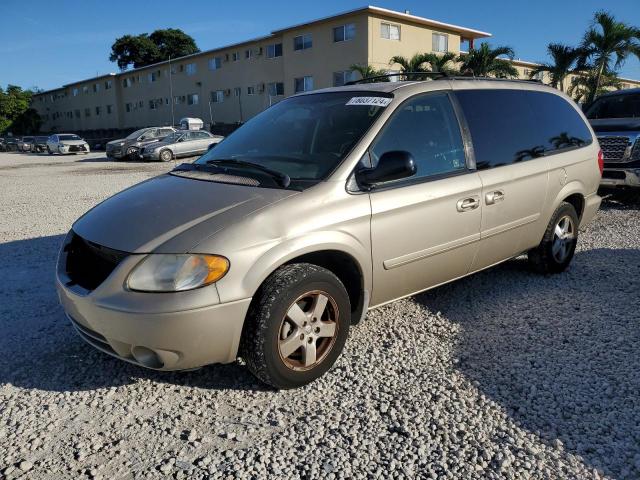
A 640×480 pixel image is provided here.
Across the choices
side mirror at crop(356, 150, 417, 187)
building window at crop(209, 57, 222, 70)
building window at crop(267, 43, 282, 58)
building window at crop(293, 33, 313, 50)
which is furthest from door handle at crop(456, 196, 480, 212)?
building window at crop(209, 57, 222, 70)

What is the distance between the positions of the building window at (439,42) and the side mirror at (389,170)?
110ft

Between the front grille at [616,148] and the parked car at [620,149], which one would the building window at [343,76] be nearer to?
the parked car at [620,149]

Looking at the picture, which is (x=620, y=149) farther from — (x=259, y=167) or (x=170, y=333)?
(x=170, y=333)

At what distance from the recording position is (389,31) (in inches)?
1232

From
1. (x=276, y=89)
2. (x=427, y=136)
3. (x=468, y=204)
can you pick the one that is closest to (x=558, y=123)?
(x=468, y=204)

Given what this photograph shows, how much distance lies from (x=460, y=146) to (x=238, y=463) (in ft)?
8.71

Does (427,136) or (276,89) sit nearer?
(427,136)

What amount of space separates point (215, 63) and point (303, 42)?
11.2 meters

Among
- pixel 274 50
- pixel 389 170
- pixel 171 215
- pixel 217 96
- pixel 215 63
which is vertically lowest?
pixel 171 215

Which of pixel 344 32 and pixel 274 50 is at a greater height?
pixel 344 32

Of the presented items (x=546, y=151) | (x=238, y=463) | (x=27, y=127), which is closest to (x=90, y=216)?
(x=238, y=463)

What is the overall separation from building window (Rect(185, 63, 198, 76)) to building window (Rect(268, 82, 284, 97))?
1072 centimetres

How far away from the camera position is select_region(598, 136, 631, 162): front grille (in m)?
Answer: 8.27

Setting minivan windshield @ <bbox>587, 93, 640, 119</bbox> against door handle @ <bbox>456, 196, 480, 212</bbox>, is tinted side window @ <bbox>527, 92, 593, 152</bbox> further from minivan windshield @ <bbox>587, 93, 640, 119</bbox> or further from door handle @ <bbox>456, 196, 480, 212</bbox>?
minivan windshield @ <bbox>587, 93, 640, 119</bbox>
